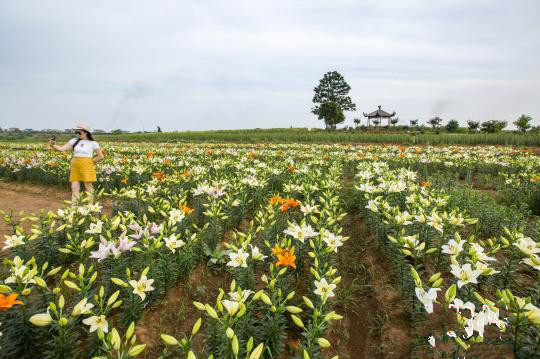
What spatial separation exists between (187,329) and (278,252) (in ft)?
4.01

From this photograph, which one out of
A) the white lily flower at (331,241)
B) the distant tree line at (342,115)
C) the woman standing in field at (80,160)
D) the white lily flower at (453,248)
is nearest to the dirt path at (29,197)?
the woman standing in field at (80,160)

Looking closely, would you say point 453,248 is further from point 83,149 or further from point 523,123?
point 523,123

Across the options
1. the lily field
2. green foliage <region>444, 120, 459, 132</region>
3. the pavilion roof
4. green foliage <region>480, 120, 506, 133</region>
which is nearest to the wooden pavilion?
the pavilion roof

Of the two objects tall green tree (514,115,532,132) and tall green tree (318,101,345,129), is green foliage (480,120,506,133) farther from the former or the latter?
tall green tree (318,101,345,129)

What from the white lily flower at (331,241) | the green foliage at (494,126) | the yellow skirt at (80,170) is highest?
the green foliage at (494,126)

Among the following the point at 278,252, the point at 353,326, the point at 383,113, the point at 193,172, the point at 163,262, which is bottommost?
the point at 353,326

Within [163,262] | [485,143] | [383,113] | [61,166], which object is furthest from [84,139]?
[383,113]

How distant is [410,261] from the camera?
3.51 metres

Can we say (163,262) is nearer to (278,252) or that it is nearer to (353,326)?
(278,252)

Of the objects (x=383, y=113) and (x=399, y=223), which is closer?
(x=399, y=223)

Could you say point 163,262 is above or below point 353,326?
above

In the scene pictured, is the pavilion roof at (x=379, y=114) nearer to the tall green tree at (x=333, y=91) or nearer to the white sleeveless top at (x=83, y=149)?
the tall green tree at (x=333, y=91)

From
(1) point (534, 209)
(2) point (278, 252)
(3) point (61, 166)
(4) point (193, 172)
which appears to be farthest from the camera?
(3) point (61, 166)

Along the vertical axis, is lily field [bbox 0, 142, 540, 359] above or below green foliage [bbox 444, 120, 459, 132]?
below
